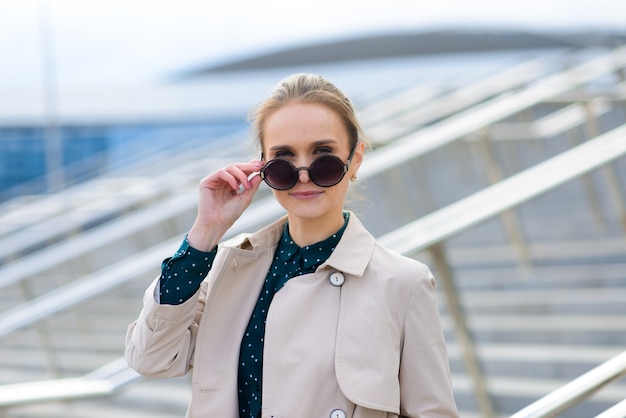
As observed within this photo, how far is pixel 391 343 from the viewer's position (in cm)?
142

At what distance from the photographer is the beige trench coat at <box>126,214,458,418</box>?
1.41 meters

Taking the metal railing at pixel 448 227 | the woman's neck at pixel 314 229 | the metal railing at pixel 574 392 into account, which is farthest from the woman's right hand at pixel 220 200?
the metal railing at pixel 448 227

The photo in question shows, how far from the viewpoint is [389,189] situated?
6.82 m

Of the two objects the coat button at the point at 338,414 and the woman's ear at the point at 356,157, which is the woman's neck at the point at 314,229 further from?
the coat button at the point at 338,414

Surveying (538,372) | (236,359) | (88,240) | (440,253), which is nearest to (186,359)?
(236,359)

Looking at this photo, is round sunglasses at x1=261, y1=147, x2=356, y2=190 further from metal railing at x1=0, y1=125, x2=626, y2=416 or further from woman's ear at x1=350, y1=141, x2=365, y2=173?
metal railing at x1=0, y1=125, x2=626, y2=416

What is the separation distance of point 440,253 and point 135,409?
2.29 meters

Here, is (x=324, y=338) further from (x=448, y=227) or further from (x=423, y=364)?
(x=448, y=227)

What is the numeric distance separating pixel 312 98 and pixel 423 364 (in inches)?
18.8

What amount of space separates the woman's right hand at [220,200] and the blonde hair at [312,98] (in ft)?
0.30

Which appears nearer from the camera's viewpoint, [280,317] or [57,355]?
[280,317]

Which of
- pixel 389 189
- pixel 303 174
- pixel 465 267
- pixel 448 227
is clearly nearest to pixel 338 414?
pixel 303 174

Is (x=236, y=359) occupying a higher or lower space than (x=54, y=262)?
lower

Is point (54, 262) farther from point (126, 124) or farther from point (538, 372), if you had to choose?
point (126, 124)
